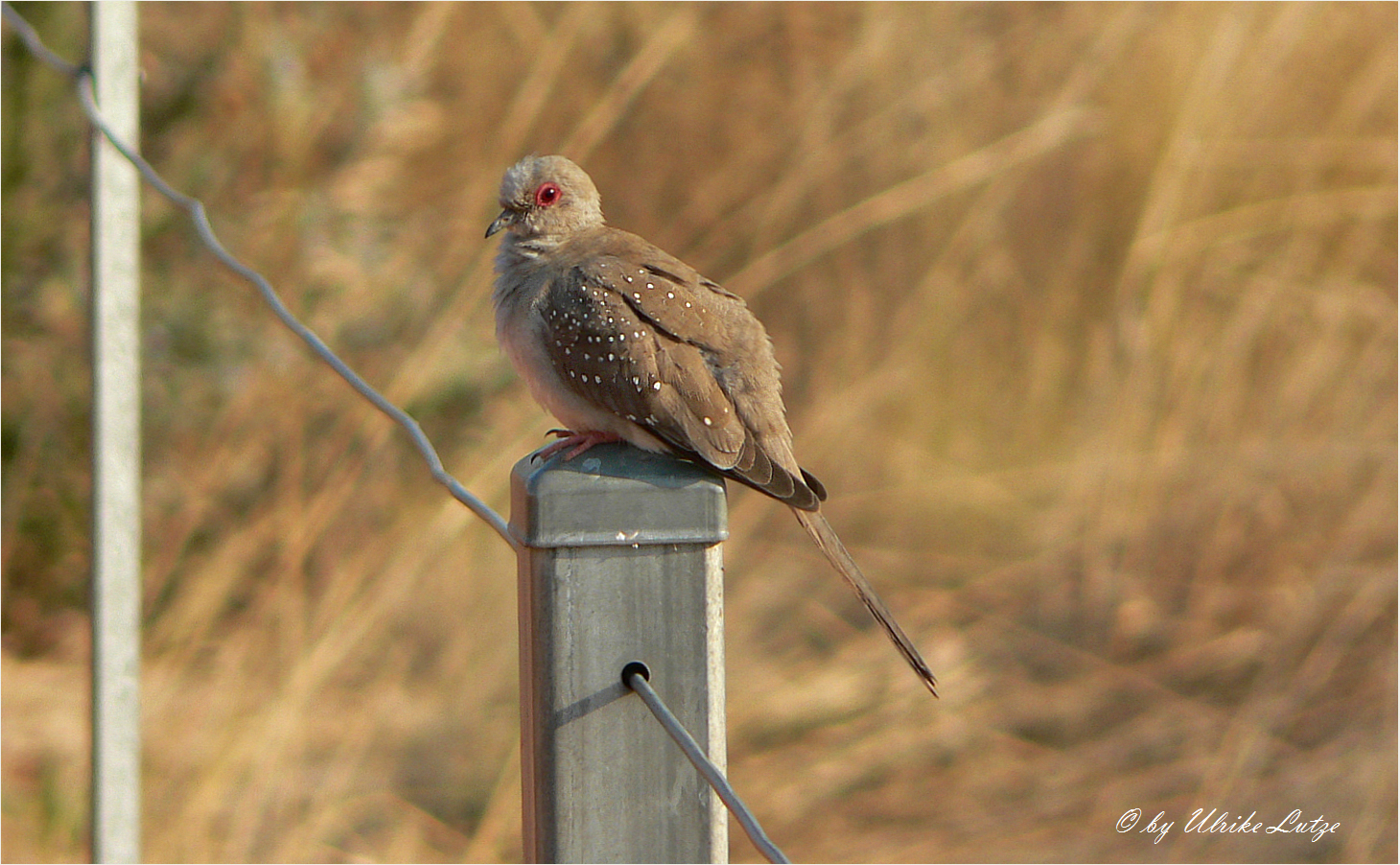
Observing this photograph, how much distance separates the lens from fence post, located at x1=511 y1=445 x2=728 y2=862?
1337 millimetres

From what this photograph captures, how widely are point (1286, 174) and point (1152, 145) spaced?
1.67 ft

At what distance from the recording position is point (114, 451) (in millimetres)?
2693

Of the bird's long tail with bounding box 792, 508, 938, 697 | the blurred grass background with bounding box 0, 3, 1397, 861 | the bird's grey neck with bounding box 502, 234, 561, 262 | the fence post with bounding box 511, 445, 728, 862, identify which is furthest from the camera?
the blurred grass background with bounding box 0, 3, 1397, 861

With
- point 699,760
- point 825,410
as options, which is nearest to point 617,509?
point 699,760

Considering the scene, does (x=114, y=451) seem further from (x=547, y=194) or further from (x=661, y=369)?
(x=661, y=369)

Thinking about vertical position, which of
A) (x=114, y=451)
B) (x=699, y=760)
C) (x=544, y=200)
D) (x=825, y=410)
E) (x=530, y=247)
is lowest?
(x=699, y=760)

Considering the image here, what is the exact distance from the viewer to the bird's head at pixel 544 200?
2.92 metres

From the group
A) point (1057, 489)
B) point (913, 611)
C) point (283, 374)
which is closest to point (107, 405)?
point (283, 374)

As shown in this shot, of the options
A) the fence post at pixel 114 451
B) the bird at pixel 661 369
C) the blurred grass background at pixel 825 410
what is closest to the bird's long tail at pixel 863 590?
the bird at pixel 661 369

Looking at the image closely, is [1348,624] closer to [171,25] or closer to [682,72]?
[682,72]

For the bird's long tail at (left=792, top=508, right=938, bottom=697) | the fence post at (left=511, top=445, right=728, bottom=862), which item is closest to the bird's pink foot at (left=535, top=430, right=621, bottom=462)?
the bird's long tail at (left=792, top=508, right=938, bottom=697)

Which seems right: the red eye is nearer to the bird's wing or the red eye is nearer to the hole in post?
the bird's wing

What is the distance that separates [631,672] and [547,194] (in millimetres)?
1748

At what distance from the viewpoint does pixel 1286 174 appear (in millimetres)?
5285
